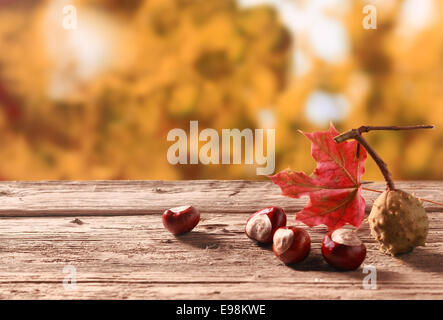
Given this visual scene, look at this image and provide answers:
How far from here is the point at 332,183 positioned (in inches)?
27.8

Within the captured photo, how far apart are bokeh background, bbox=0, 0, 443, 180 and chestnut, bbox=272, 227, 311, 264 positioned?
854 millimetres

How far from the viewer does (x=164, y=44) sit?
1589 mm

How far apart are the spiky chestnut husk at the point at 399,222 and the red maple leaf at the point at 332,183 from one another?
0.04 m

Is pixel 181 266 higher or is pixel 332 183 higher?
pixel 332 183

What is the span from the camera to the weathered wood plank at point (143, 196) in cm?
91

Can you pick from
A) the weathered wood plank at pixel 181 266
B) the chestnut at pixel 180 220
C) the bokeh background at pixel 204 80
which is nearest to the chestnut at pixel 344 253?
the weathered wood plank at pixel 181 266

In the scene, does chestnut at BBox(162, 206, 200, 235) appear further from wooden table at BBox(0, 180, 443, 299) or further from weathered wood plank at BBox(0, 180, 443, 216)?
weathered wood plank at BBox(0, 180, 443, 216)

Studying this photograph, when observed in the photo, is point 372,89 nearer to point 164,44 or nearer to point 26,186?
point 164,44

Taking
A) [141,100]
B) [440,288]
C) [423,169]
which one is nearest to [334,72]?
[423,169]

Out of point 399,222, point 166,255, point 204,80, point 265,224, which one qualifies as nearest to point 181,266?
point 166,255

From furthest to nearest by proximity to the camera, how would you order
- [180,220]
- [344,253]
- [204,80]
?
1. [204,80]
2. [180,220]
3. [344,253]

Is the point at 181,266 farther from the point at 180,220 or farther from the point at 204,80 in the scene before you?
the point at 204,80

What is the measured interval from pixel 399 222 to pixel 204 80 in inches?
40.6

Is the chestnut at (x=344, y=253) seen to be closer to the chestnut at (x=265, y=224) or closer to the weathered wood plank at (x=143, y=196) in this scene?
the chestnut at (x=265, y=224)
